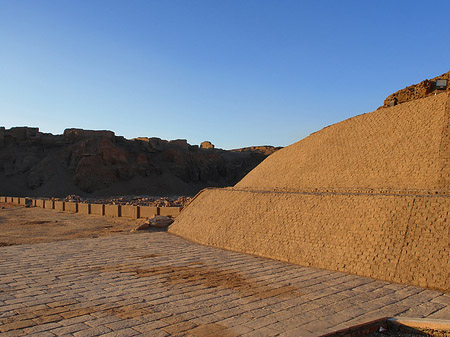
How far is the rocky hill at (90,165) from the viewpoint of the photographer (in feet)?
128

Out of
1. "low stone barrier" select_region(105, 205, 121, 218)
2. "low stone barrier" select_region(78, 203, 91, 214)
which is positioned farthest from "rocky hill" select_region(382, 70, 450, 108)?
"low stone barrier" select_region(78, 203, 91, 214)

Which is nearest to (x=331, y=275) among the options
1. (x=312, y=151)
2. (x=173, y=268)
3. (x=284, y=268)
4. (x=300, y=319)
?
(x=284, y=268)

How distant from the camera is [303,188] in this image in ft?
38.2

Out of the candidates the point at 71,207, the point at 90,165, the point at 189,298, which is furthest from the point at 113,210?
the point at 90,165

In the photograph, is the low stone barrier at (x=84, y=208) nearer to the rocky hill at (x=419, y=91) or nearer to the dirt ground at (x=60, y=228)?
the dirt ground at (x=60, y=228)

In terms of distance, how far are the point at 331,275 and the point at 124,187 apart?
3535cm

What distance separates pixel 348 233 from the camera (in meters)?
7.50

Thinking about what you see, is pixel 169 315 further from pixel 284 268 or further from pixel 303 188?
pixel 303 188

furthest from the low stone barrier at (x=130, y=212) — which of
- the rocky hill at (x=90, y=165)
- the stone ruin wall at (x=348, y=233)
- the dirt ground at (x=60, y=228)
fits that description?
the rocky hill at (x=90, y=165)

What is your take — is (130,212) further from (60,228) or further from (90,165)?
(90,165)

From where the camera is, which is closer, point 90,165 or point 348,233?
point 348,233

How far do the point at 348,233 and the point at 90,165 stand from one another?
1408 inches

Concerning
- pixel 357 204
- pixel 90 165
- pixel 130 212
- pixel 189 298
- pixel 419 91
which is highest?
pixel 419 91

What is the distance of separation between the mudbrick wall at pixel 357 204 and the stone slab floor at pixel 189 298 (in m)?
0.51
